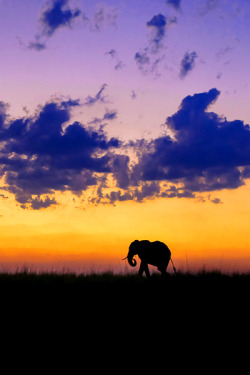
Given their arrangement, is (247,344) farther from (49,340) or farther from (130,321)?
(49,340)

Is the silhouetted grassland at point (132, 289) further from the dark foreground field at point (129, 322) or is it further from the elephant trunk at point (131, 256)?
the elephant trunk at point (131, 256)

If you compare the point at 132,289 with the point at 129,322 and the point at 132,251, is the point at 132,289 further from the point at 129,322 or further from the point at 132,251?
the point at 132,251

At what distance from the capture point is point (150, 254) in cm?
2083

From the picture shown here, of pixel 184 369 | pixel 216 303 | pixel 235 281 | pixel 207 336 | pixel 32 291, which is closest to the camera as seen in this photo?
pixel 184 369

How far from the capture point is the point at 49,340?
28.8ft

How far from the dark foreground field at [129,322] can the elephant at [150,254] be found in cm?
584

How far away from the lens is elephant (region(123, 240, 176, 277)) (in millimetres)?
20219

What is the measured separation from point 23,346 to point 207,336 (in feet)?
13.3

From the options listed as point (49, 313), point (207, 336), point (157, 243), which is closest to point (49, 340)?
point (49, 313)

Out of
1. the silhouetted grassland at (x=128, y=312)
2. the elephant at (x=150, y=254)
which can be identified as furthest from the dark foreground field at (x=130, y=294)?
the elephant at (x=150, y=254)

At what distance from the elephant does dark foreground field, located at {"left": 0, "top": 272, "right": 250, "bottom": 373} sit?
19.1ft

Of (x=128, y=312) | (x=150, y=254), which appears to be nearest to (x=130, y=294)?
(x=128, y=312)

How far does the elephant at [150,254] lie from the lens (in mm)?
20219

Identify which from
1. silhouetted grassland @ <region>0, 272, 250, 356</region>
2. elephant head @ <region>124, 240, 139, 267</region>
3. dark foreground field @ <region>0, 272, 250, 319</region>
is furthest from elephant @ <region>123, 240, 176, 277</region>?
silhouetted grassland @ <region>0, 272, 250, 356</region>
